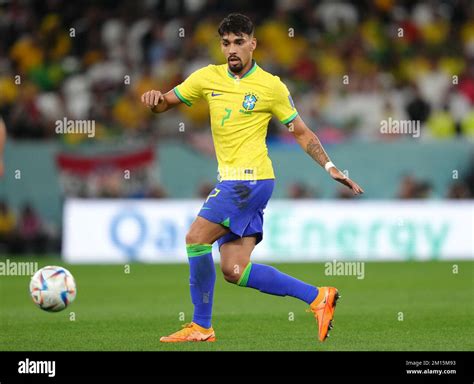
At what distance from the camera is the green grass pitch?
30.0ft

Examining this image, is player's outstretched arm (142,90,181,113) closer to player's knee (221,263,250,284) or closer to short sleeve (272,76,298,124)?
short sleeve (272,76,298,124)

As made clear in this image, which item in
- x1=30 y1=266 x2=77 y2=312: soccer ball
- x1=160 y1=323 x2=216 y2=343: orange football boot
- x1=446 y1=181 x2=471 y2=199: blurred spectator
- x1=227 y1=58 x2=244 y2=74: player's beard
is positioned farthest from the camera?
x1=446 y1=181 x2=471 y2=199: blurred spectator

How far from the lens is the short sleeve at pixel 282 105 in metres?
9.16

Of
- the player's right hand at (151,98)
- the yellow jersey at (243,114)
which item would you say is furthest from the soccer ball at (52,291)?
the player's right hand at (151,98)

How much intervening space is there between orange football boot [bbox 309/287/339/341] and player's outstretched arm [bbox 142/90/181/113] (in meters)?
1.98

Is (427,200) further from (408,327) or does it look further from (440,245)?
(408,327)

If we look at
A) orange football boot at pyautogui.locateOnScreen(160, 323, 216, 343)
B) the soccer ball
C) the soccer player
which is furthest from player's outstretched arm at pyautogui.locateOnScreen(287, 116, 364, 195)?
the soccer ball

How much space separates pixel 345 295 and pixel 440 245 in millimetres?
5004

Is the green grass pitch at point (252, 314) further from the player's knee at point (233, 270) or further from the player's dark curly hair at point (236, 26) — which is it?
the player's dark curly hair at point (236, 26)

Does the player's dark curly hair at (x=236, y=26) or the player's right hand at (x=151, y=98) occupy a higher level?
the player's dark curly hair at (x=236, y=26)

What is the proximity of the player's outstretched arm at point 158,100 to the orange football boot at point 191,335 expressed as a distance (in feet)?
5.85

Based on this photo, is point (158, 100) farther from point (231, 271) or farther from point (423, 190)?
point (423, 190)

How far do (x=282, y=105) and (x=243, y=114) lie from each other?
1.12ft
